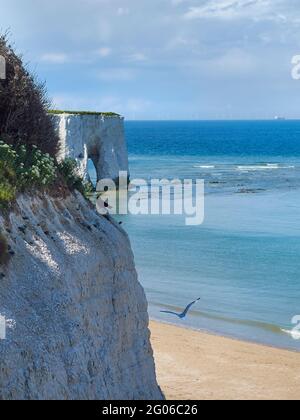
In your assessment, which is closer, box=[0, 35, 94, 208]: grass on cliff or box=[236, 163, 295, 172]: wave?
box=[0, 35, 94, 208]: grass on cliff

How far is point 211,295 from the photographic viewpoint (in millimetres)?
28078

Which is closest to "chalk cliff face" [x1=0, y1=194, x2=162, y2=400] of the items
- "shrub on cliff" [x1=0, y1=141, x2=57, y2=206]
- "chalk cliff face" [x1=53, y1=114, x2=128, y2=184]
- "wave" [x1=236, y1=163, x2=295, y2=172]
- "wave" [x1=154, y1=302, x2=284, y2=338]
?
"shrub on cliff" [x1=0, y1=141, x2=57, y2=206]

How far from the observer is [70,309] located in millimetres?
10992

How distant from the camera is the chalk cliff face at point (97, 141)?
56531 mm

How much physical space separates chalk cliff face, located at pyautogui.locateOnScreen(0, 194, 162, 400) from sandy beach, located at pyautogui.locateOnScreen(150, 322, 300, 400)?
5.80 m

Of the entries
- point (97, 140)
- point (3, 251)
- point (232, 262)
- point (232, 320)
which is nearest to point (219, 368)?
point (232, 320)

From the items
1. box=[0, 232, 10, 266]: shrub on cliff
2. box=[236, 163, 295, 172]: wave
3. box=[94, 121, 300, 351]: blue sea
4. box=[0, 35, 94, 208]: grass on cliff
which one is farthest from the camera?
box=[236, 163, 295, 172]: wave

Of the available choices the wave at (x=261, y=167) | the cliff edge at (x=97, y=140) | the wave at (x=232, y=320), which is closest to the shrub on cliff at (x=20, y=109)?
the wave at (x=232, y=320)

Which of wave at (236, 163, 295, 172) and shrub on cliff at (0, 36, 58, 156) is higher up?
shrub on cliff at (0, 36, 58, 156)

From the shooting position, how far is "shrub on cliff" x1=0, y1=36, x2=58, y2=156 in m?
13.2

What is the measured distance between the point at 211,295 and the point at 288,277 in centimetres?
397

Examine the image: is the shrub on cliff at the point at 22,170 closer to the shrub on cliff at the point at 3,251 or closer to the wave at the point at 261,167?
the shrub on cliff at the point at 3,251

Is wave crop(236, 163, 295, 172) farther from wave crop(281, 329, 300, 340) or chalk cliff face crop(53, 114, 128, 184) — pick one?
wave crop(281, 329, 300, 340)

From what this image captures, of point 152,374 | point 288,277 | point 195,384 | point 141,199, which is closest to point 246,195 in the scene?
point 141,199
